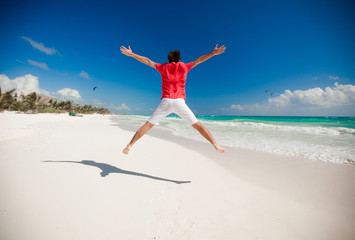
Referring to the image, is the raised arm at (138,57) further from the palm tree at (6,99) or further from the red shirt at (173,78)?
the palm tree at (6,99)

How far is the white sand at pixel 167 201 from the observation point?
162cm

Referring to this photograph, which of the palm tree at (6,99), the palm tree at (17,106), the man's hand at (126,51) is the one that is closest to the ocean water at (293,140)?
the man's hand at (126,51)

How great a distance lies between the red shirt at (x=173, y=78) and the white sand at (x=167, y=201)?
5.65 feet

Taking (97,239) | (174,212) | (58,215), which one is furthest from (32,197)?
(174,212)

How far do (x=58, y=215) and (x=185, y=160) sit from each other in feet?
9.89

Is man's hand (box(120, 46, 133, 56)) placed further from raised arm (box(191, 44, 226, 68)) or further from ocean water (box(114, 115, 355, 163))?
ocean water (box(114, 115, 355, 163))

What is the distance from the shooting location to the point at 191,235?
1.56 meters

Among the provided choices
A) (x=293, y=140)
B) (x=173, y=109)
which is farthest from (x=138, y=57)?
(x=293, y=140)

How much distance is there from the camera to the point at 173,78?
279cm

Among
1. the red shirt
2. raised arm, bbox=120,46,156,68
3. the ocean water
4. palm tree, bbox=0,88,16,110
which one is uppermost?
palm tree, bbox=0,88,16,110

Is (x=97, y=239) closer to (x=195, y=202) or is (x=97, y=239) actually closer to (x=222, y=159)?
(x=195, y=202)

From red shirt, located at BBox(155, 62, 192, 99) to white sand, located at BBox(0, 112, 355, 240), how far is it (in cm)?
172

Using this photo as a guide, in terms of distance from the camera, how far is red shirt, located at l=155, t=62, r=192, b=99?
2791 mm

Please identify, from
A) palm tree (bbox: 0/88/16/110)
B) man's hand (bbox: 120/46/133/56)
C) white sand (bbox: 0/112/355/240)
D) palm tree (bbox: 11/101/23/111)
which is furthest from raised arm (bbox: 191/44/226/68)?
palm tree (bbox: 11/101/23/111)
